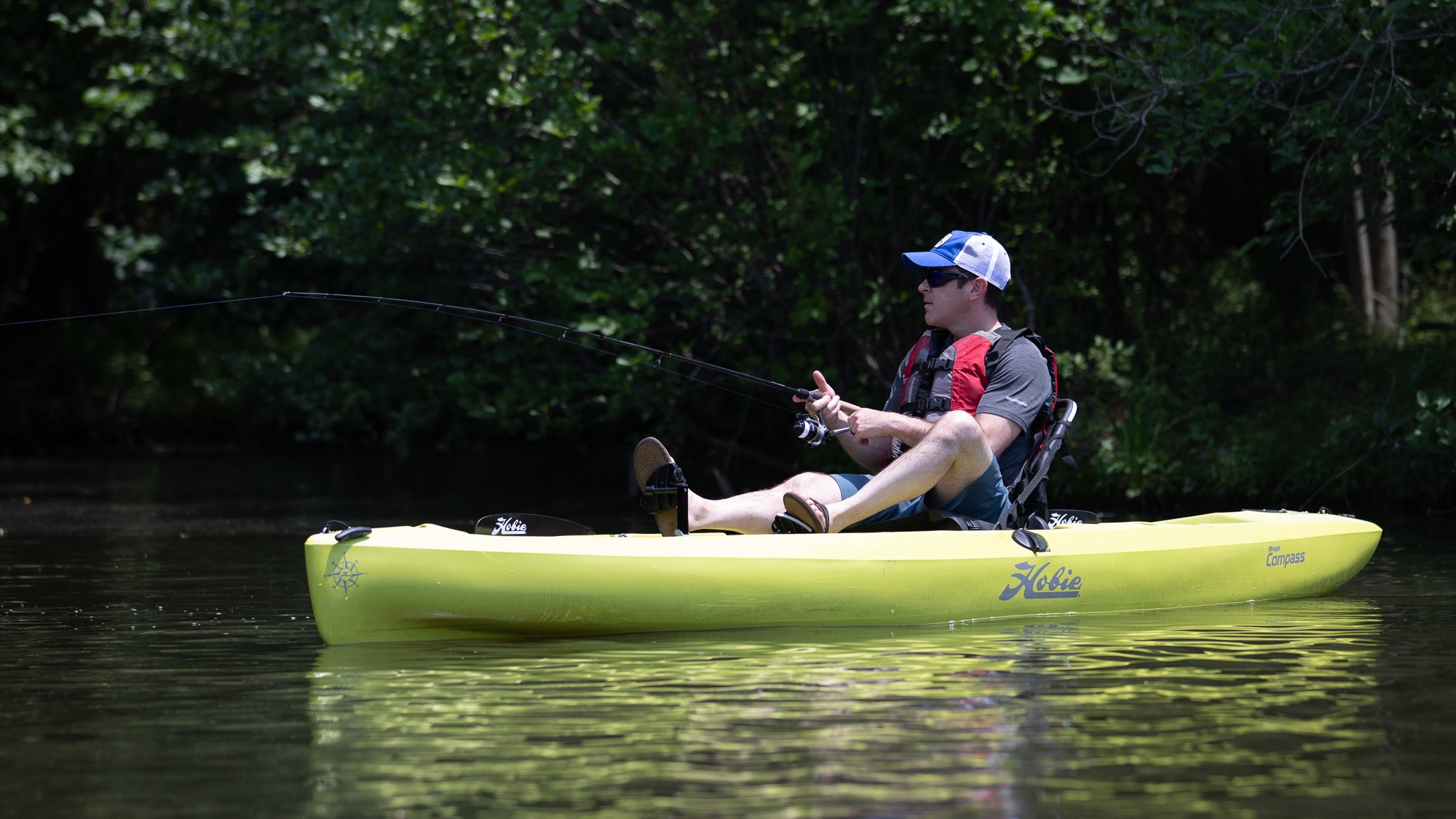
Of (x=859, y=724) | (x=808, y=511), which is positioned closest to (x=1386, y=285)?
(x=808, y=511)

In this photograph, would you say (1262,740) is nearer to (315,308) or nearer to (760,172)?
(760,172)

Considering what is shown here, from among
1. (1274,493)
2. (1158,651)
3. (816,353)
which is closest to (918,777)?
(1158,651)

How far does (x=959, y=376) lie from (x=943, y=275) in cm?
39

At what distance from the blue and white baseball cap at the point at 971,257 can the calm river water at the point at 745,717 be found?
1244 mm

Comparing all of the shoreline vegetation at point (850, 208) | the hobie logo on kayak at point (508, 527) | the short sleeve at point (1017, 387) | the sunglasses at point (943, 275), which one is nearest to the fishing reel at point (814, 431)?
the short sleeve at point (1017, 387)

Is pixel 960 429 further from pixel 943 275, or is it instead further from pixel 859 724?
pixel 859 724

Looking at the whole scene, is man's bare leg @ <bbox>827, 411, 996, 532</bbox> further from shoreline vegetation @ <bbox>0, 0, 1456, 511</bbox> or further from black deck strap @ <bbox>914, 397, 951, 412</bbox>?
shoreline vegetation @ <bbox>0, 0, 1456, 511</bbox>

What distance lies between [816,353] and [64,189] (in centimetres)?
1175

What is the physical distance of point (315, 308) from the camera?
49.1 ft

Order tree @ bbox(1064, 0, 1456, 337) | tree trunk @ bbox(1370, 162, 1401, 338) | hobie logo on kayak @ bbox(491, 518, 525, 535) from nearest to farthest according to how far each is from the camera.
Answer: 1. hobie logo on kayak @ bbox(491, 518, 525, 535)
2. tree @ bbox(1064, 0, 1456, 337)
3. tree trunk @ bbox(1370, 162, 1401, 338)

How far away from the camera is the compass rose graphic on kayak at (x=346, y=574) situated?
5.04 m

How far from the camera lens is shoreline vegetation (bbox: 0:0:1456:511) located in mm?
8703

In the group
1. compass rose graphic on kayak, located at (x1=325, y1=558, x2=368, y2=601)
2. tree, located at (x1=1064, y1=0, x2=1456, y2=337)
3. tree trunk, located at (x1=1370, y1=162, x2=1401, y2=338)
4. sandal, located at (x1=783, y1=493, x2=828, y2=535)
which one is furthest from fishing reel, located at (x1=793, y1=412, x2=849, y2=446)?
tree trunk, located at (x1=1370, y1=162, x2=1401, y2=338)

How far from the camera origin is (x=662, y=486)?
550 cm
